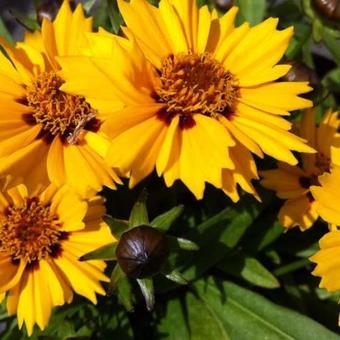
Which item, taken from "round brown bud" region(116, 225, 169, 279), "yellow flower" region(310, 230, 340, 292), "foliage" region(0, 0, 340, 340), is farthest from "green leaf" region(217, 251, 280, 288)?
"round brown bud" region(116, 225, 169, 279)

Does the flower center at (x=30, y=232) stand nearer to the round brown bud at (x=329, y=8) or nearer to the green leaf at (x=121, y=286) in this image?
the green leaf at (x=121, y=286)

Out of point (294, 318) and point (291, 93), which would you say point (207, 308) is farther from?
→ point (291, 93)

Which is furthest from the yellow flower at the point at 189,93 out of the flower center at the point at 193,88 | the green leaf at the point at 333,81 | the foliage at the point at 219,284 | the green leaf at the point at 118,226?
the green leaf at the point at 333,81

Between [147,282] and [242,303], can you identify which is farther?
[242,303]

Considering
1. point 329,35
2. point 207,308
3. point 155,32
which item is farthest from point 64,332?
point 329,35

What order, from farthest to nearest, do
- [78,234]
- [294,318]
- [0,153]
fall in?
[294,318]
[78,234]
[0,153]

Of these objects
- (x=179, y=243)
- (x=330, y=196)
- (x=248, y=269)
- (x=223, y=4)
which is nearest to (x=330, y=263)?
(x=330, y=196)

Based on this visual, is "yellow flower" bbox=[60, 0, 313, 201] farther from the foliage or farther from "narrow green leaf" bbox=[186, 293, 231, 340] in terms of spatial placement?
"narrow green leaf" bbox=[186, 293, 231, 340]
